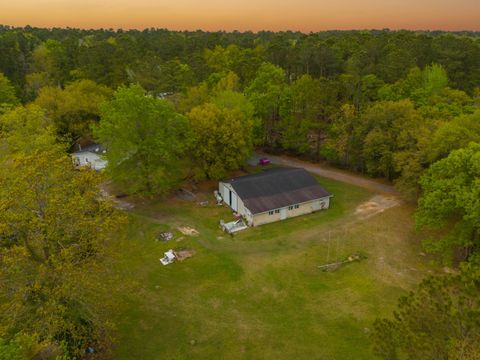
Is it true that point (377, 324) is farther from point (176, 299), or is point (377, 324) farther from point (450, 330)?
point (176, 299)

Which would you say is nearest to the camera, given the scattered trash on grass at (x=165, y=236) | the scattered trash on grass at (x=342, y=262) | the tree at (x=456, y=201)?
the tree at (x=456, y=201)

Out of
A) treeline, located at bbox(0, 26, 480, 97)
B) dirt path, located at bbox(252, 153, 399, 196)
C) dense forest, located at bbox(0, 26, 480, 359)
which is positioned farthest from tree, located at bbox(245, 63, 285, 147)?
treeline, located at bbox(0, 26, 480, 97)

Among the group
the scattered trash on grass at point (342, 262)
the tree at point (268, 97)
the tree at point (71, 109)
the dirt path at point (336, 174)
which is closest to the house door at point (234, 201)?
the scattered trash on grass at point (342, 262)

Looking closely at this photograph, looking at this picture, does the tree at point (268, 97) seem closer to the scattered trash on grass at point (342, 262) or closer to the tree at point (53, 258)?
the scattered trash on grass at point (342, 262)

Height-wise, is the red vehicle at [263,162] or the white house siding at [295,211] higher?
the red vehicle at [263,162]

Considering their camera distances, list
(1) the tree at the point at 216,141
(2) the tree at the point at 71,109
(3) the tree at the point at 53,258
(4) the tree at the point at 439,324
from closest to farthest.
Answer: (4) the tree at the point at 439,324, (3) the tree at the point at 53,258, (1) the tree at the point at 216,141, (2) the tree at the point at 71,109

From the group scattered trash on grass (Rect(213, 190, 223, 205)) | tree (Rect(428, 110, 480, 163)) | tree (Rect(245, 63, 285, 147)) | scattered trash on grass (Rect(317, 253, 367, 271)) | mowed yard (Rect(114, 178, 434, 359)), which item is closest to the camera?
mowed yard (Rect(114, 178, 434, 359))

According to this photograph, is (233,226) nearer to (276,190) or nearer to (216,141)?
(276,190)

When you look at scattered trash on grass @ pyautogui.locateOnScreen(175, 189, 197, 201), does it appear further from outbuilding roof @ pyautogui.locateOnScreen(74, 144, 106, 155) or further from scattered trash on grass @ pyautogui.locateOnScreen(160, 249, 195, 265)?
outbuilding roof @ pyautogui.locateOnScreen(74, 144, 106, 155)
